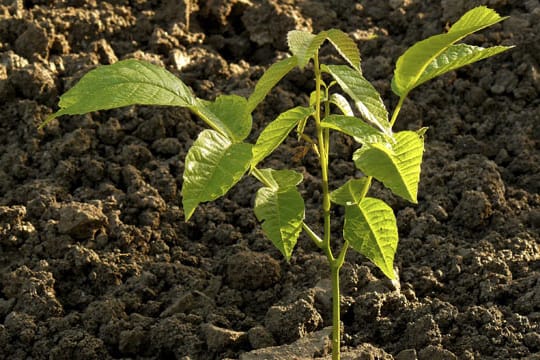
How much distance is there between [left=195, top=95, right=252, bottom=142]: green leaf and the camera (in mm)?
1875

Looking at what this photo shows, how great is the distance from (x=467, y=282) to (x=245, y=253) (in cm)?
71

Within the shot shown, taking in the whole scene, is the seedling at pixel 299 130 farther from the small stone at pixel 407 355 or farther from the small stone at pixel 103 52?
the small stone at pixel 103 52

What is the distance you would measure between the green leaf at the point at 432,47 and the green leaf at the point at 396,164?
0.26 m

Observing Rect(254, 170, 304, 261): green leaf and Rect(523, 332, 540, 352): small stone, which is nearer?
Rect(254, 170, 304, 261): green leaf

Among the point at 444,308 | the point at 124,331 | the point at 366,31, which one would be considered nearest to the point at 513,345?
the point at 444,308

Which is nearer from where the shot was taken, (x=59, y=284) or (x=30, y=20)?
(x=59, y=284)

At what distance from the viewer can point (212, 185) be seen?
1659 mm

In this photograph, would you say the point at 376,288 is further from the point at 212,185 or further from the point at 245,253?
the point at 212,185

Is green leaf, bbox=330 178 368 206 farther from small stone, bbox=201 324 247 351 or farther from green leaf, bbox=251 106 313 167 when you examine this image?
small stone, bbox=201 324 247 351

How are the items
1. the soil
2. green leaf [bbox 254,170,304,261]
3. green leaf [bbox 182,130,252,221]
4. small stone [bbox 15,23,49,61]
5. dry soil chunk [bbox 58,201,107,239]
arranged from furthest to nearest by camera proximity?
1. small stone [bbox 15,23,49,61]
2. dry soil chunk [bbox 58,201,107,239]
3. the soil
4. green leaf [bbox 254,170,304,261]
5. green leaf [bbox 182,130,252,221]

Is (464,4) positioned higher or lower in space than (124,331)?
higher

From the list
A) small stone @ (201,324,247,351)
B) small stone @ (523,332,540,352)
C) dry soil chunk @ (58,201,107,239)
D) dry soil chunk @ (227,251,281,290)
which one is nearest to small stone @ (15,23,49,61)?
dry soil chunk @ (58,201,107,239)

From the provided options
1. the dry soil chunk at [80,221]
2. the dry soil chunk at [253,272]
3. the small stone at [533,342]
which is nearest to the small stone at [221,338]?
the dry soil chunk at [253,272]

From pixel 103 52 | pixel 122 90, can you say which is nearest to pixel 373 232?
pixel 122 90
